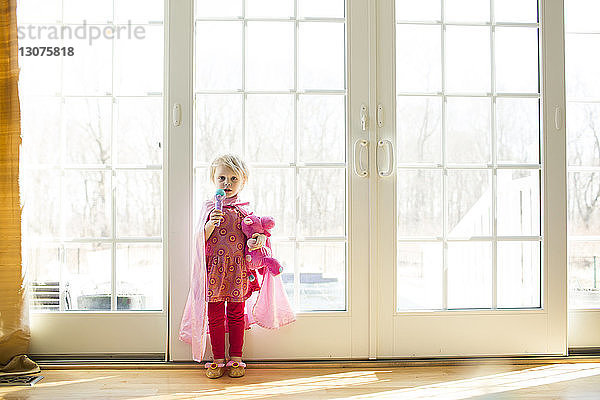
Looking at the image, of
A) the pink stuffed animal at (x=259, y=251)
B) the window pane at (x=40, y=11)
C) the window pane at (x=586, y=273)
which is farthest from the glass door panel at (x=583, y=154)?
the window pane at (x=40, y=11)

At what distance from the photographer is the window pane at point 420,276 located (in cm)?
269

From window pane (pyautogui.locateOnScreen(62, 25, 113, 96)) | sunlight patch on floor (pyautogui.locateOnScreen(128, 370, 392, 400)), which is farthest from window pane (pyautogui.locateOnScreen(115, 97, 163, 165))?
sunlight patch on floor (pyautogui.locateOnScreen(128, 370, 392, 400))

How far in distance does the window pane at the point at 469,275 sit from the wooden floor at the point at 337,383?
0.28m

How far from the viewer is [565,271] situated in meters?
2.69

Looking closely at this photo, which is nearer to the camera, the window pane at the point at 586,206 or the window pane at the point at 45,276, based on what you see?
the window pane at the point at 45,276

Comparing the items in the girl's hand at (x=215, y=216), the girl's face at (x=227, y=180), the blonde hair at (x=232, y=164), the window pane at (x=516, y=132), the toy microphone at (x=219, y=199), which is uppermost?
the window pane at (x=516, y=132)

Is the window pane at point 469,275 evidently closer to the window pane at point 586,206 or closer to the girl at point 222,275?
the window pane at point 586,206

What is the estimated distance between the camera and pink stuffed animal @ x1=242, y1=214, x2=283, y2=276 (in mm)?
2459

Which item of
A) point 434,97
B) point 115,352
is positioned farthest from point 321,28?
point 115,352

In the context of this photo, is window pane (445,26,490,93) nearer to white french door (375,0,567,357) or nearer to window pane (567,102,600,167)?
white french door (375,0,567,357)

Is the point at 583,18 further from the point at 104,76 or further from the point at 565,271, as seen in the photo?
the point at 104,76

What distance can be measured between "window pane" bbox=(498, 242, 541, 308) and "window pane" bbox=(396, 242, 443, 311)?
282mm

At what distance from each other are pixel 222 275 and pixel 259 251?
0.59ft

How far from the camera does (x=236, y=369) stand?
8.07 feet
